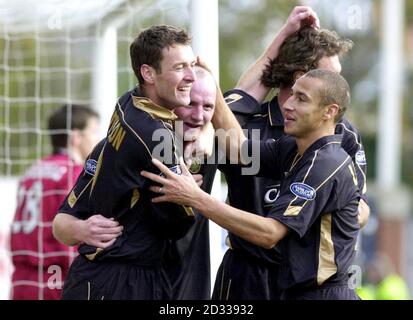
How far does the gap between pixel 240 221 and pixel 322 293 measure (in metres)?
0.56

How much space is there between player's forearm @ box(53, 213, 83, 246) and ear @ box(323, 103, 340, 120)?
1381 millimetres

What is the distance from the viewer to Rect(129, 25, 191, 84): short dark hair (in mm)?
4930

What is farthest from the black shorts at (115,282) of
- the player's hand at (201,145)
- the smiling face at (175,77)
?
the smiling face at (175,77)

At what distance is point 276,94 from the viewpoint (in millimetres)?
5781

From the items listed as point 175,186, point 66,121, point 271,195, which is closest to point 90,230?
point 175,186

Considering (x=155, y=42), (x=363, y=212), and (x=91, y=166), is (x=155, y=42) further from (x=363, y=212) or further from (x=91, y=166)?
(x=363, y=212)

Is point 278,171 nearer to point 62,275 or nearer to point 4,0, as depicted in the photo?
point 62,275

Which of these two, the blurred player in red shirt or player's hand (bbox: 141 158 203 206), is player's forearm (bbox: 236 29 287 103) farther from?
the blurred player in red shirt

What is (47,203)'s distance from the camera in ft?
24.8

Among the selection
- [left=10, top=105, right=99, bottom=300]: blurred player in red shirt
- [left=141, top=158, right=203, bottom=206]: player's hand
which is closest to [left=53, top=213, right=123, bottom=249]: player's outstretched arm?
[left=141, top=158, right=203, bottom=206]: player's hand

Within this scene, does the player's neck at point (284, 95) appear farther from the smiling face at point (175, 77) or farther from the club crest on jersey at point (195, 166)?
the smiling face at point (175, 77)

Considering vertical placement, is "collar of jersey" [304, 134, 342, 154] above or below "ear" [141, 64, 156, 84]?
below

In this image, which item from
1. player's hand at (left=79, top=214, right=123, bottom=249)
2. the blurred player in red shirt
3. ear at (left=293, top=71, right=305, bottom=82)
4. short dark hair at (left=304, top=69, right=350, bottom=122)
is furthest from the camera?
the blurred player in red shirt
